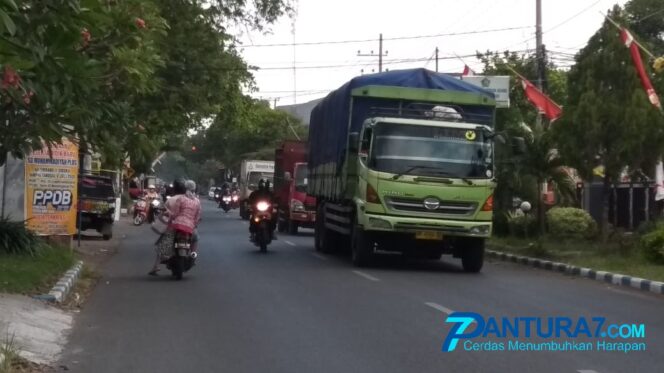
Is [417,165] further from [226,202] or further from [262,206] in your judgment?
[226,202]

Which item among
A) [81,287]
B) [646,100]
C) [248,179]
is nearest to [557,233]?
[646,100]

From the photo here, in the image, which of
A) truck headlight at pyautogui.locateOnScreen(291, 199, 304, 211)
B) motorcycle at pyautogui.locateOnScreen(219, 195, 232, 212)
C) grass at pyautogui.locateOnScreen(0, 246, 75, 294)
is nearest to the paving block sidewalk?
grass at pyautogui.locateOnScreen(0, 246, 75, 294)

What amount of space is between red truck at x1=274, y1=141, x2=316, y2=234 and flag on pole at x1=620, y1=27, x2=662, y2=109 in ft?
42.0

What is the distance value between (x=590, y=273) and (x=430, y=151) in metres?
3.86

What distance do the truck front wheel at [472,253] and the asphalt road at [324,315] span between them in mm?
258

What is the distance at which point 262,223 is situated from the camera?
22625 mm

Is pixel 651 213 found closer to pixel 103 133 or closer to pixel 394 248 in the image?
pixel 394 248

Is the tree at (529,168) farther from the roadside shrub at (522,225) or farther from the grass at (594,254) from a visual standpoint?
the grass at (594,254)

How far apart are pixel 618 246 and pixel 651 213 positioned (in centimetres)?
619

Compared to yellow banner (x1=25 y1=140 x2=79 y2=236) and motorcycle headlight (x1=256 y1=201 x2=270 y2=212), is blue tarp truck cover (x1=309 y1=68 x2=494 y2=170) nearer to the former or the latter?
motorcycle headlight (x1=256 y1=201 x2=270 y2=212)

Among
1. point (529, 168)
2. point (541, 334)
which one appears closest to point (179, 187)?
point (541, 334)

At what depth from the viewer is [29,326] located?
416 inches

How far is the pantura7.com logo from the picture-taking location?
997 cm

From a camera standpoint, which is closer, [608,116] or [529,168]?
[608,116]
